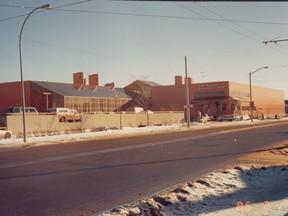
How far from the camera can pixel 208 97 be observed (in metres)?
79.1

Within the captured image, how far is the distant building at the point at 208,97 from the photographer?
7644 centimetres

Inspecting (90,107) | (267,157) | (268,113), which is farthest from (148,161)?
(268,113)

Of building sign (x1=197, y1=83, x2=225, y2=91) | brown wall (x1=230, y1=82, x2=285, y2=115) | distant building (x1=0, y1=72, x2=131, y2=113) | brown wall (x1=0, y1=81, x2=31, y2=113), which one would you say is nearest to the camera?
distant building (x1=0, y1=72, x2=131, y2=113)

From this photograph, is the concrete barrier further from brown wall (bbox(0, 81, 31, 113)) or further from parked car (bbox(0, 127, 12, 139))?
brown wall (bbox(0, 81, 31, 113))

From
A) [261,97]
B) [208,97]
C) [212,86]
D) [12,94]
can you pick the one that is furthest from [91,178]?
[261,97]

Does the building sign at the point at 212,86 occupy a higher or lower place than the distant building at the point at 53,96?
higher

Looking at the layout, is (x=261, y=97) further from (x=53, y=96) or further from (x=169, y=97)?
(x=53, y=96)

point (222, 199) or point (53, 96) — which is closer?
point (222, 199)

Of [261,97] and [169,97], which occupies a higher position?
[169,97]

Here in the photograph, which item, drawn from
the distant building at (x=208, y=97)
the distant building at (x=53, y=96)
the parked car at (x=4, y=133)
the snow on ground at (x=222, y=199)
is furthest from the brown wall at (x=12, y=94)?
the snow on ground at (x=222, y=199)

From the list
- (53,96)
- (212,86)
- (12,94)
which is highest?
(212,86)

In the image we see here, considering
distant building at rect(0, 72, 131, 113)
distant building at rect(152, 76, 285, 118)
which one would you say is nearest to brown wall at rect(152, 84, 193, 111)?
distant building at rect(152, 76, 285, 118)

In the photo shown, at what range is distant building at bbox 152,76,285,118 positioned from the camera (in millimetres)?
76438

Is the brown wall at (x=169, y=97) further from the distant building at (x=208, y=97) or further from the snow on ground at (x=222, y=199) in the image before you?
the snow on ground at (x=222, y=199)
